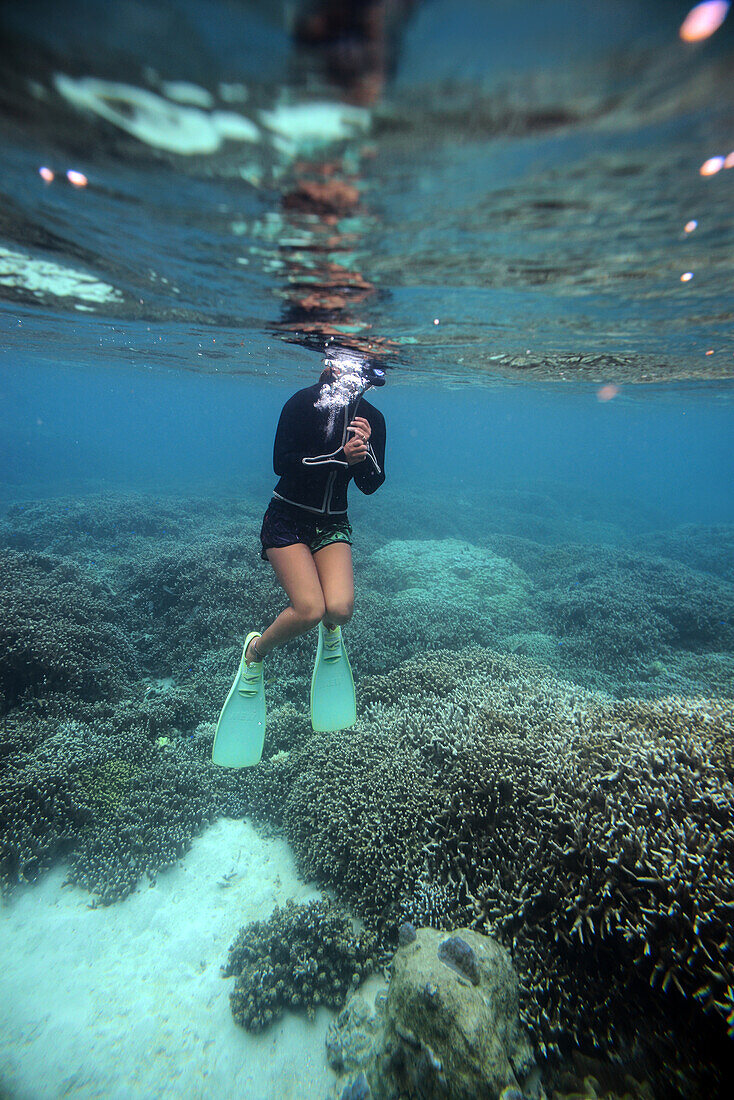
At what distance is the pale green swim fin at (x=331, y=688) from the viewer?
5.45m

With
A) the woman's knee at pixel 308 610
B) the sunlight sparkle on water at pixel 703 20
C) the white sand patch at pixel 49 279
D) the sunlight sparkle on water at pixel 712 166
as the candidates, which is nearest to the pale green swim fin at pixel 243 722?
the woman's knee at pixel 308 610

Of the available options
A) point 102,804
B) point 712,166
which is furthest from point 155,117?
point 102,804

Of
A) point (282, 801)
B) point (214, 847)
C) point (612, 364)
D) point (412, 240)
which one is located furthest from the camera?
point (612, 364)

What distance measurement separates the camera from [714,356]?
1436cm

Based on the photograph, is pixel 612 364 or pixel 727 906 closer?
pixel 727 906

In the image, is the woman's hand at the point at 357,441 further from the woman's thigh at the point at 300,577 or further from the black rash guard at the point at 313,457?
the woman's thigh at the point at 300,577

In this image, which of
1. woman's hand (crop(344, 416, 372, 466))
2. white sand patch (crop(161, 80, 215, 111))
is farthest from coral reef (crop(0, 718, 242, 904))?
white sand patch (crop(161, 80, 215, 111))

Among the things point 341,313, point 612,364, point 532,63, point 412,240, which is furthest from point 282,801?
point 612,364

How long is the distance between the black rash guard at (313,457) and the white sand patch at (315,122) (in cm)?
254

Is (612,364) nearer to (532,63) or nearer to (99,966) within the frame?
(532,63)

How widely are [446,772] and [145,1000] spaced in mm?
3554

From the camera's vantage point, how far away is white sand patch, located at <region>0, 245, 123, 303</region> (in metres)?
9.79

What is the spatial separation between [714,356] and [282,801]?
1771 centimetres

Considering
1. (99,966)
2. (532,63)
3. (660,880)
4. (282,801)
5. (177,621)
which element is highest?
(532,63)
